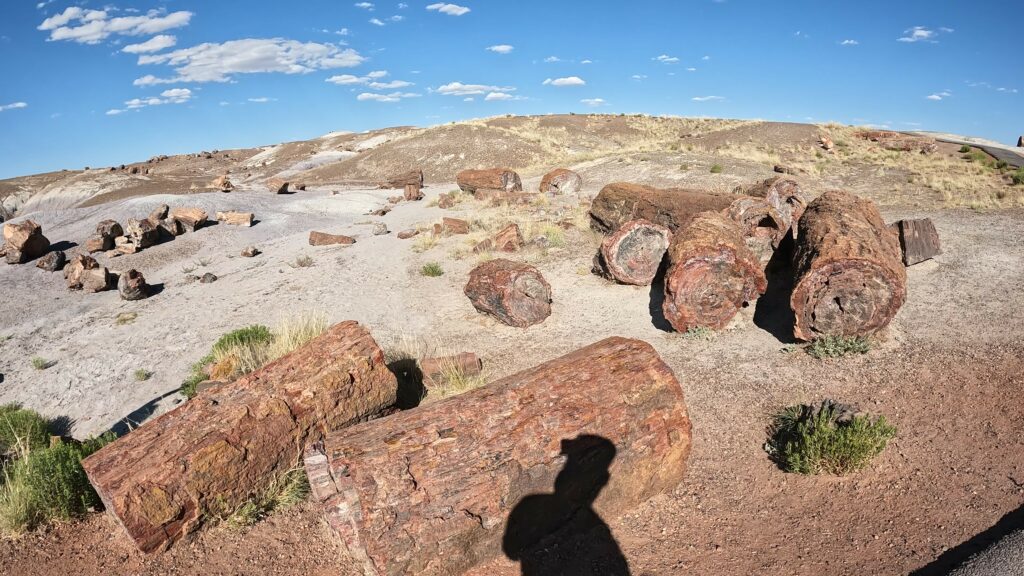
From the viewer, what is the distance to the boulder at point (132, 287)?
13.0 meters

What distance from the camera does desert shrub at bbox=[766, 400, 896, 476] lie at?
4.81m

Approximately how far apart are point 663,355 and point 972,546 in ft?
14.4

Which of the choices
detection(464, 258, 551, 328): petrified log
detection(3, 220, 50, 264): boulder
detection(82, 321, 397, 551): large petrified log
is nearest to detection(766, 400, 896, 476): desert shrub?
detection(82, 321, 397, 551): large petrified log

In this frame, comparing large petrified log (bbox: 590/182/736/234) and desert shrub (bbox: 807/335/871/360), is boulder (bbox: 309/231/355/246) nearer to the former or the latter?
large petrified log (bbox: 590/182/736/234)

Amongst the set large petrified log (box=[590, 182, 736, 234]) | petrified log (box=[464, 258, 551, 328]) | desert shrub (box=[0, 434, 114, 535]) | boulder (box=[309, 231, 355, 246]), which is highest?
large petrified log (box=[590, 182, 736, 234])

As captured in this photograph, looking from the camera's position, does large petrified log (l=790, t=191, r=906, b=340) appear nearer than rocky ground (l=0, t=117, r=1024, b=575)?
No

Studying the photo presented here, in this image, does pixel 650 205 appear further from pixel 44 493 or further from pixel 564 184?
pixel 44 493

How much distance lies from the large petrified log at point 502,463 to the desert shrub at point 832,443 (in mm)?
1167

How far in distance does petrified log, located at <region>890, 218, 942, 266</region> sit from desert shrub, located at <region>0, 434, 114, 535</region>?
1294 cm

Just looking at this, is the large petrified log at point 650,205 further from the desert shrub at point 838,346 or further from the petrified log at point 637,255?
the desert shrub at point 838,346

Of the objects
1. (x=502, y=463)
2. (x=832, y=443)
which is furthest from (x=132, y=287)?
(x=832, y=443)

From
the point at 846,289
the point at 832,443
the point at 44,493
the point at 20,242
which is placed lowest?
the point at 832,443

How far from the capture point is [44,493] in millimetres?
4652

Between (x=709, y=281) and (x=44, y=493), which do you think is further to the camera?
(x=709, y=281)
